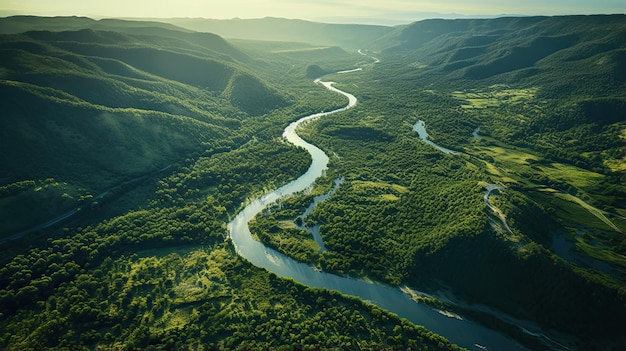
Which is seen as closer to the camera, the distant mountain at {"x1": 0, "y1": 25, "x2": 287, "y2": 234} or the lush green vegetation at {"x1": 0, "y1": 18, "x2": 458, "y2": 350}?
the lush green vegetation at {"x1": 0, "y1": 18, "x2": 458, "y2": 350}

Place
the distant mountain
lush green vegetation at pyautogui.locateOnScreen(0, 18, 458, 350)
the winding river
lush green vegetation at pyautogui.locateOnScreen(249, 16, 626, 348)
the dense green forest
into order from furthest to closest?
the distant mountain
lush green vegetation at pyautogui.locateOnScreen(249, 16, 626, 348)
the dense green forest
the winding river
lush green vegetation at pyautogui.locateOnScreen(0, 18, 458, 350)

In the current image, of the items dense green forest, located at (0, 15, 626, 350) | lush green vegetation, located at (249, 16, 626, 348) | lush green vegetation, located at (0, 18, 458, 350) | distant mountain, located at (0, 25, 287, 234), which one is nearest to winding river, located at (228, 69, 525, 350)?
dense green forest, located at (0, 15, 626, 350)

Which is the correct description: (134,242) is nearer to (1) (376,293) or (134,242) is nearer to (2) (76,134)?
(2) (76,134)

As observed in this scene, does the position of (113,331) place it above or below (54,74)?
below

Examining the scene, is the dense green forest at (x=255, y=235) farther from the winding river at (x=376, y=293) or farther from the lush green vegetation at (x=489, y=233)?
the winding river at (x=376, y=293)

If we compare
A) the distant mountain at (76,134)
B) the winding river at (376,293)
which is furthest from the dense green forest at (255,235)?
the winding river at (376,293)

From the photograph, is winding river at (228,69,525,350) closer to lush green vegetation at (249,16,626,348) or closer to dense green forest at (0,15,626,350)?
dense green forest at (0,15,626,350)

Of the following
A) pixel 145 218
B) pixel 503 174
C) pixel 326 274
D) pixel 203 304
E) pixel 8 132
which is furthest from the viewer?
pixel 503 174

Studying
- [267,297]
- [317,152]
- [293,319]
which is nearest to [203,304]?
[267,297]

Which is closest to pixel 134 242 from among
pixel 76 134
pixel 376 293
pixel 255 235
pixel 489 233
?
pixel 255 235

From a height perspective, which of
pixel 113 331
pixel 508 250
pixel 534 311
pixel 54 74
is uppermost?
pixel 54 74

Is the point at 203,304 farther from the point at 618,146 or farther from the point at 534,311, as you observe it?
the point at 618,146
